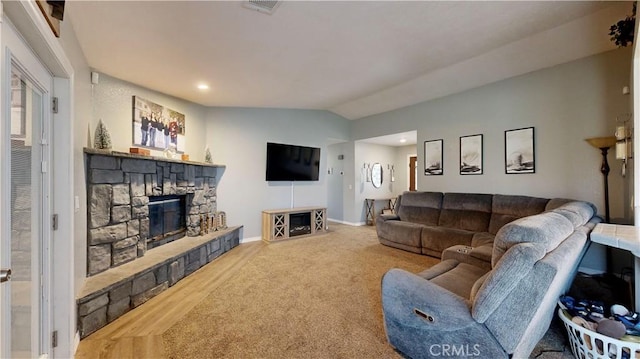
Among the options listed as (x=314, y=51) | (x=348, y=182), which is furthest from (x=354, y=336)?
(x=348, y=182)

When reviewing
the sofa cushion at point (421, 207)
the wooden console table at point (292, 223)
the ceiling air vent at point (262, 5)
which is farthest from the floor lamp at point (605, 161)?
the wooden console table at point (292, 223)

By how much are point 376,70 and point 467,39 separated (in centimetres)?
114

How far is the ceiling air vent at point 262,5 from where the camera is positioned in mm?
2146

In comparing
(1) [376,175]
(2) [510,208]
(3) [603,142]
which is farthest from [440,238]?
(1) [376,175]

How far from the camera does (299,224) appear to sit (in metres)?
5.66

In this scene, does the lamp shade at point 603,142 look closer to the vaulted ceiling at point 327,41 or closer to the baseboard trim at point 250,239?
the vaulted ceiling at point 327,41

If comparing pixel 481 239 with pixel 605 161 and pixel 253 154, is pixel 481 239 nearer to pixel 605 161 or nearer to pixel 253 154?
pixel 605 161

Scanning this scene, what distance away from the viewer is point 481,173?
4395 millimetres

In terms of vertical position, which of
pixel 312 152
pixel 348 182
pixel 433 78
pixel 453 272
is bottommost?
pixel 453 272

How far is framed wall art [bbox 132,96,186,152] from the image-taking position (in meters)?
3.53

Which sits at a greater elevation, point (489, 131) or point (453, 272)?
point (489, 131)

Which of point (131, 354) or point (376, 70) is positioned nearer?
point (131, 354)

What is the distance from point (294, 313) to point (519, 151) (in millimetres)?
3873

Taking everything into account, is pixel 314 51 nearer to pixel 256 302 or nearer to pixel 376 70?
pixel 376 70
